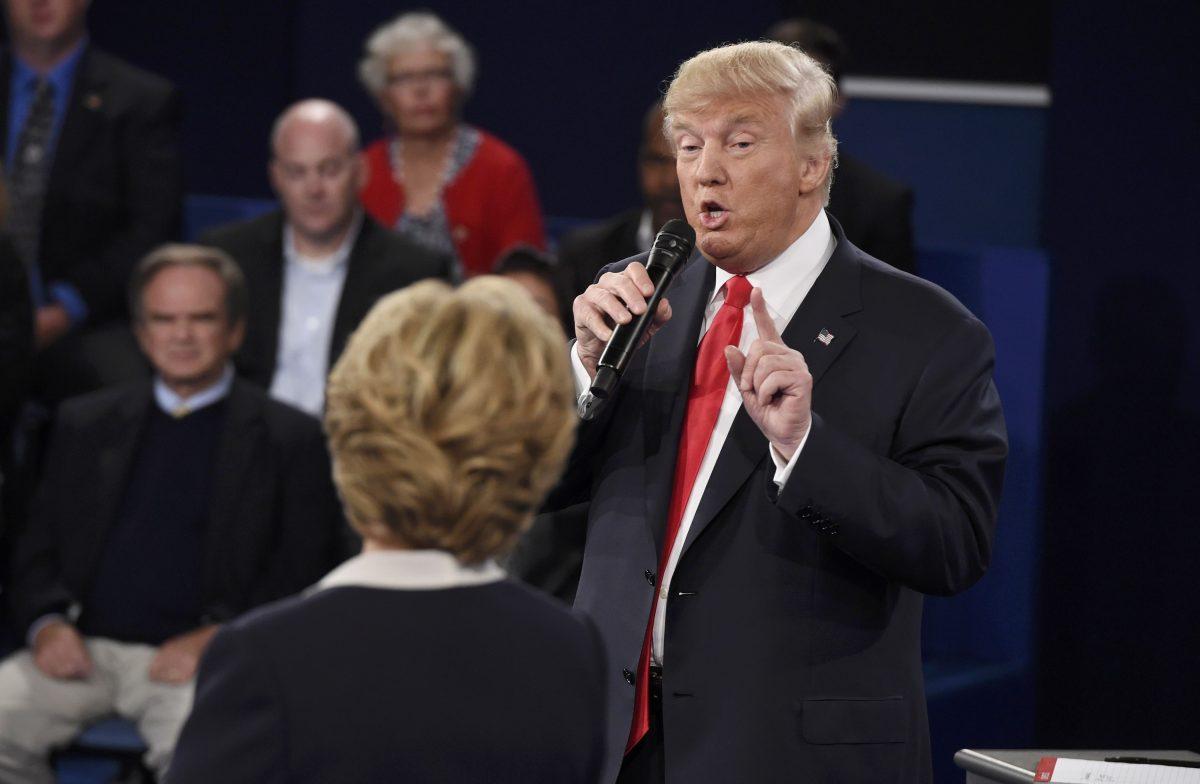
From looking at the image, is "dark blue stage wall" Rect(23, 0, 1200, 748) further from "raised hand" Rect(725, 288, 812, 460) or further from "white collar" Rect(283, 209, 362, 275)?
"raised hand" Rect(725, 288, 812, 460)

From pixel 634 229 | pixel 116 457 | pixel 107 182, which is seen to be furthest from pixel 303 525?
pixel 107 182

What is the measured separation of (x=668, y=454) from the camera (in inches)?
85.2

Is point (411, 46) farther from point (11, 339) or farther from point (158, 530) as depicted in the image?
point (158, 530)

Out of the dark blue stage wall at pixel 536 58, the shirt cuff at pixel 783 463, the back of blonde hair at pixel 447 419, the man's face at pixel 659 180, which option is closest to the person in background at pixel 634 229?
the man's face at pixel 659 180

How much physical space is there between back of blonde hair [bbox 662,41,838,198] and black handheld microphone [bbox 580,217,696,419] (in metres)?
0.16

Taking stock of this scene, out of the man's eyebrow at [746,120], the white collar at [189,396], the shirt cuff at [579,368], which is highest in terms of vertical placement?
the man's eyebrow at [746,120]

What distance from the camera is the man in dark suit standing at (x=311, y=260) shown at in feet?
15.1

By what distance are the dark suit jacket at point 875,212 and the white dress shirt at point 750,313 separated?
212 centimetres

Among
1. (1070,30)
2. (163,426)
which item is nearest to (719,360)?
(163,426)

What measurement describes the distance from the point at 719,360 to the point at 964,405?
0.31 meters

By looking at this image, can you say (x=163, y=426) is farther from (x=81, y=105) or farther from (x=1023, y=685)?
(x=1023, y=685)

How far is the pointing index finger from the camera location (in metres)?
1.94

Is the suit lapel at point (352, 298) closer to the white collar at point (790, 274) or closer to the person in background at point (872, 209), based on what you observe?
the person in background at point (872, 209)

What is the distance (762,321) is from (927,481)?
29 centimetres
